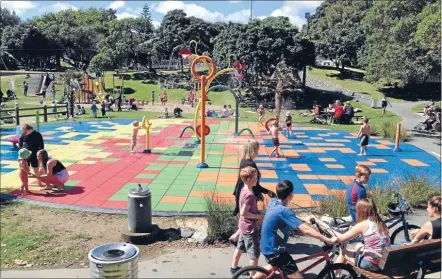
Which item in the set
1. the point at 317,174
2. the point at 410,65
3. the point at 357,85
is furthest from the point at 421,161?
the point at 357,85

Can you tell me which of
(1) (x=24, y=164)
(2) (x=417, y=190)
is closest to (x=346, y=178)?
(2) (x=417, y=190)

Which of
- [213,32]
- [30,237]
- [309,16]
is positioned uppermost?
[309,16]

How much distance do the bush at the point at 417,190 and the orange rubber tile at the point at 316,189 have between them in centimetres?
185

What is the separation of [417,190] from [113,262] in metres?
7.90

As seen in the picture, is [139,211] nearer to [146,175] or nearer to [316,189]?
[146,175]

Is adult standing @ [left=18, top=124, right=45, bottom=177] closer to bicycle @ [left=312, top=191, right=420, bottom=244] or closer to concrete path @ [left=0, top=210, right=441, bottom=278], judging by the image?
concrete path @ [left=0, top=210, right=441, bottom=278]

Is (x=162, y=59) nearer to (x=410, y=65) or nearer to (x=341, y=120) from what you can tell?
(x=410, y=65)

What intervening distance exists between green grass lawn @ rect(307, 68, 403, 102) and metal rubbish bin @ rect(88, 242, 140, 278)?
45.5 meters

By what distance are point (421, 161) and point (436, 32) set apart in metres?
16.4

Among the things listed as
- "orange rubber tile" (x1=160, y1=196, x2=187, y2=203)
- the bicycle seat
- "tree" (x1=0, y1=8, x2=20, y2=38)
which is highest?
"tree" (x1=0, y1=8, x2=20, y2=38)

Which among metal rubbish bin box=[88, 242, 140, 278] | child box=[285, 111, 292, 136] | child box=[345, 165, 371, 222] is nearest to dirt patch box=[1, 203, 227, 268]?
metal rubbish bin box=[88, 242, 140, 278]

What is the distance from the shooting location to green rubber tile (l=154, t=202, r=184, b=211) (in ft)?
31.9

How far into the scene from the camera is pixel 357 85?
56.3m

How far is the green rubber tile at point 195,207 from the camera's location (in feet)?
31.8
